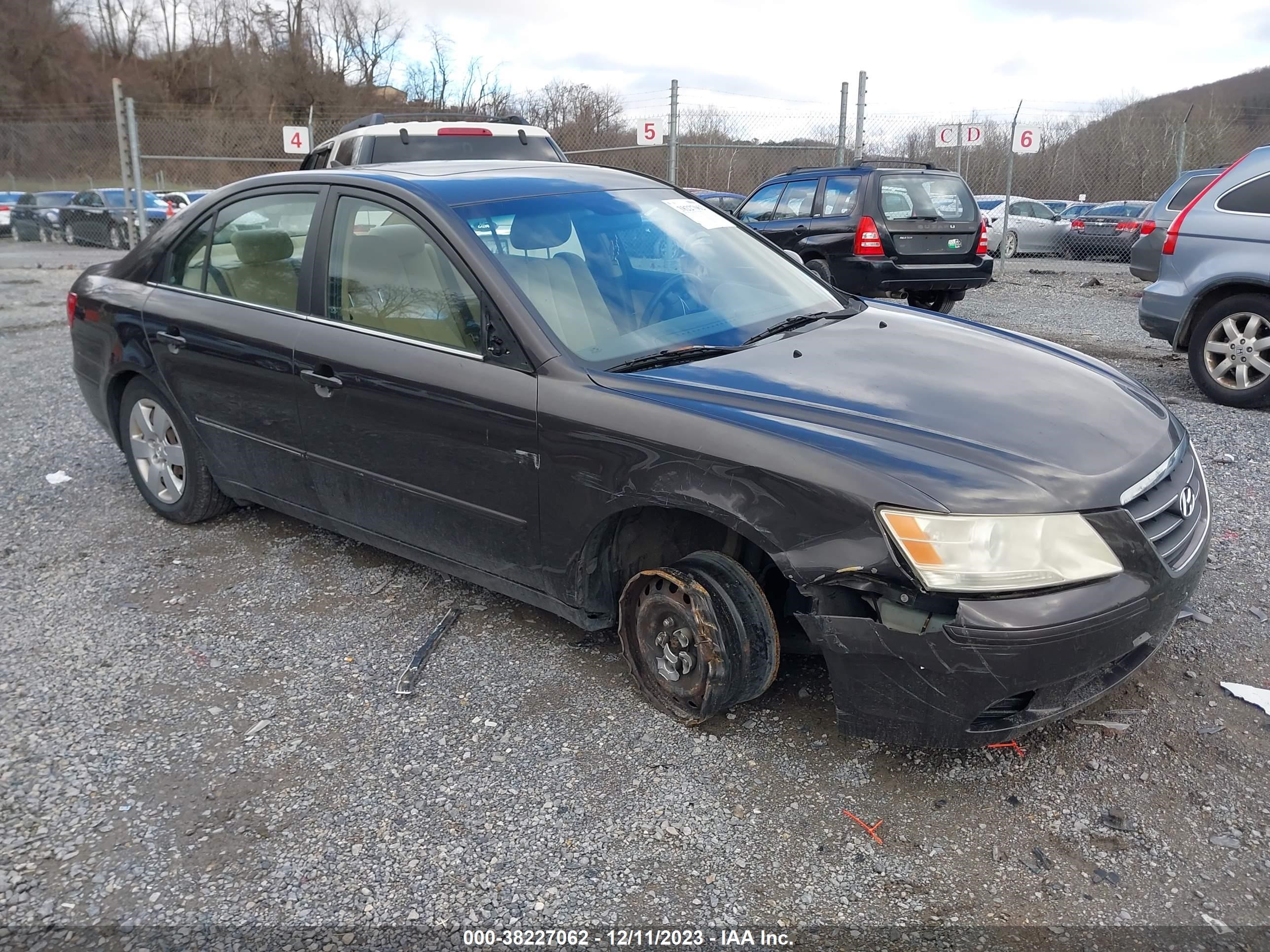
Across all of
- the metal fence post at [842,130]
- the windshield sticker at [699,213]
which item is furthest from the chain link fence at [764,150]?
the windshield sticker at [699,213]

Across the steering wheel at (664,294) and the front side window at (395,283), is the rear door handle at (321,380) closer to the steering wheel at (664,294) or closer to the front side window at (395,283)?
the front side window at (395,283)

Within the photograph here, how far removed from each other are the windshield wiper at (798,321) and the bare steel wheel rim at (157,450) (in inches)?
110

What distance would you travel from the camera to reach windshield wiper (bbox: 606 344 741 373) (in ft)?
10.0

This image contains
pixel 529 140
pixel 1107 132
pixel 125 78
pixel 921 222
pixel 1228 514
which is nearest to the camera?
pixel 1228 514

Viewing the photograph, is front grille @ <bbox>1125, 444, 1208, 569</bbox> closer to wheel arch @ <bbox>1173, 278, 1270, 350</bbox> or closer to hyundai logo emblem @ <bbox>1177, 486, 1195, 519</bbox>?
hyundai logo emblem @ <bbox>1177, 486, 1195, 519</bbox>

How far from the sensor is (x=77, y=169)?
86.6 ft

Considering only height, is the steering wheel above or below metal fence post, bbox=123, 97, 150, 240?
below

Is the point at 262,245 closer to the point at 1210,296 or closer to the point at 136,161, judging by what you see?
the point at 1210,296

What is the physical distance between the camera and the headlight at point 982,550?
7.77 ft

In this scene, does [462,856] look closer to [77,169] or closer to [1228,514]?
[1228,514]

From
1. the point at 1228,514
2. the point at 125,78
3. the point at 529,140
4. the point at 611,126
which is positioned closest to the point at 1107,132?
the point at 611,126

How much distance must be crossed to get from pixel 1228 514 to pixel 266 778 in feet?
13.9

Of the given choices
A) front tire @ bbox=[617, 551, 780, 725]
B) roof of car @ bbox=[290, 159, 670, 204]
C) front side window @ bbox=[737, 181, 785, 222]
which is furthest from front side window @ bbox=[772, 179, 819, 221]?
front tire @ bbox=[617, 551, 780, 725]

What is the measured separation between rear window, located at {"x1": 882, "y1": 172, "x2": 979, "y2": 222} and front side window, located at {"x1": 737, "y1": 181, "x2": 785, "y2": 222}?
148 centimetres
